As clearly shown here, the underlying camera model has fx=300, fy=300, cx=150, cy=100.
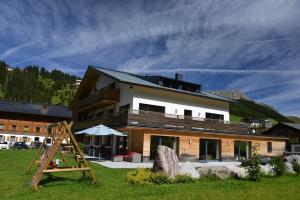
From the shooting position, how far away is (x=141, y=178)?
12.5 meters

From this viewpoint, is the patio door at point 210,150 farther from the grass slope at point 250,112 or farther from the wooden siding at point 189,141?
the grass slope at point 250,112

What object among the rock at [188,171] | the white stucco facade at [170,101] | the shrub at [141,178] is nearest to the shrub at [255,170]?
the rock at [188,171]

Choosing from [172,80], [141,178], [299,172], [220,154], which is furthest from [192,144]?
[141,178]

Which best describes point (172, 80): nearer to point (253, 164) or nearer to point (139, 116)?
point (139, 116)

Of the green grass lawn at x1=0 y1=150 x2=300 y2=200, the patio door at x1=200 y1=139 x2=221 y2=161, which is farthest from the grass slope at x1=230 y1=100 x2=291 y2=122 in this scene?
the green grass lawn at x1=0 y1=150 x2=300 y2=200

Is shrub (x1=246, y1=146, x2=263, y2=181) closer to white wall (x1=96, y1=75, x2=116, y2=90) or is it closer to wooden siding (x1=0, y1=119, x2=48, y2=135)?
white wall (x1=96, y1=75, x2=116, y2=90)

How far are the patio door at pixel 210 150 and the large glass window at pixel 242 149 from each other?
287cm

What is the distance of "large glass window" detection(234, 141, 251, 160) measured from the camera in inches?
1268

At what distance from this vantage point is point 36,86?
13012cm

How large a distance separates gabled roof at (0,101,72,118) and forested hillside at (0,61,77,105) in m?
32.6

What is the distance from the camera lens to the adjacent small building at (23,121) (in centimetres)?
6191

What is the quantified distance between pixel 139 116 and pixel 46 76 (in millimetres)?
154347

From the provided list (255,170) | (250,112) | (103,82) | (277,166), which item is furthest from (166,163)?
(250,112)

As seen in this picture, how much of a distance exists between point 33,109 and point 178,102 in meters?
45.9
